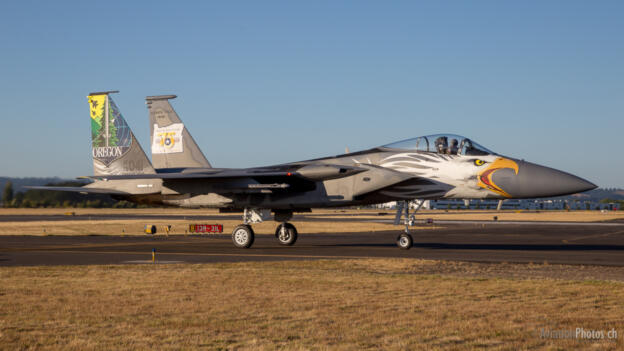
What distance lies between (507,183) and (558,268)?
507 centimetres

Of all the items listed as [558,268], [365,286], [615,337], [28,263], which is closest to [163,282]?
[365,286]

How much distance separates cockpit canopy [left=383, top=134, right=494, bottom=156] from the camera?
872 inches

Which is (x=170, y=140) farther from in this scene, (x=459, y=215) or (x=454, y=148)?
(x=459, y=215)

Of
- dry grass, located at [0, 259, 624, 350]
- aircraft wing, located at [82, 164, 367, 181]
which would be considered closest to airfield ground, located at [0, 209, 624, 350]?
dry grass, located at [0, 259, 624, 350]

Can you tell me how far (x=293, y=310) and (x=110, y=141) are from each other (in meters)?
18.4

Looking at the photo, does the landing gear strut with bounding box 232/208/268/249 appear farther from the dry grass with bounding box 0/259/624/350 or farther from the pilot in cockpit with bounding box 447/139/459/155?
the dry grass with bounding box 0/259/624/350

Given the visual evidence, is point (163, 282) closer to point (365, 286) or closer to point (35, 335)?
point (365, 286)

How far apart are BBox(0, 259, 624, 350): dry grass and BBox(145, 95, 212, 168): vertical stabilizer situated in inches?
456

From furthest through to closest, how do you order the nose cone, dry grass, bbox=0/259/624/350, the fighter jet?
the fighter jet, the nose cone, dry grass, bbox=0/259/624/350

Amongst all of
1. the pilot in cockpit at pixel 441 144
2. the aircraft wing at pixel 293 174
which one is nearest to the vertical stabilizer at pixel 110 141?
the aircraft wing at pixel 293 174

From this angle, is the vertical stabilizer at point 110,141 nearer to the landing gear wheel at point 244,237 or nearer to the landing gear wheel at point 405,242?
the landing gear wheel at point 244,237

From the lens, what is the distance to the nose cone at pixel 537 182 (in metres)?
20.7

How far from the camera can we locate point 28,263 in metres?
18.0

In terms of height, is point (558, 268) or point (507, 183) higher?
point (507, 183)
